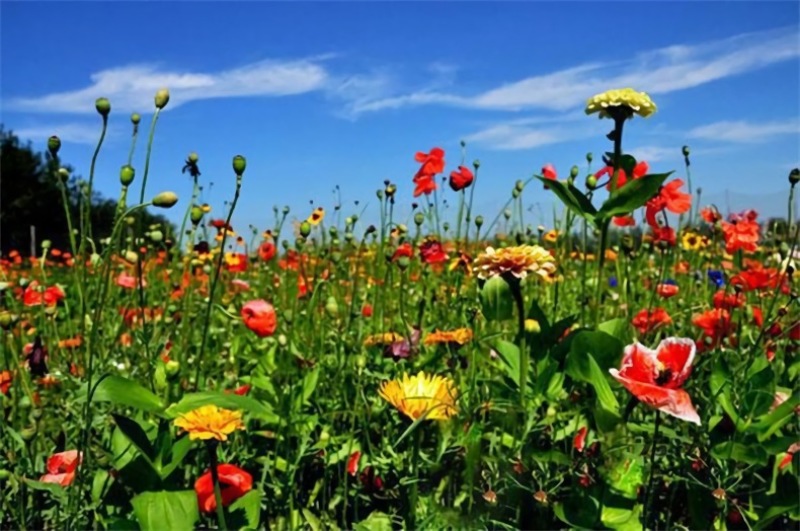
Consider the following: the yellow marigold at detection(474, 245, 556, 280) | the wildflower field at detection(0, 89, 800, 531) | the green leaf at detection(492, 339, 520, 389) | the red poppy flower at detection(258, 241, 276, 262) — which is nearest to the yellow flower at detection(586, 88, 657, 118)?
the wildflower field at detection(0, 89, 800, 531)

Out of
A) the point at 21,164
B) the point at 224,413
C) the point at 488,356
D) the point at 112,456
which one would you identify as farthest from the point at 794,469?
the point at 21,164

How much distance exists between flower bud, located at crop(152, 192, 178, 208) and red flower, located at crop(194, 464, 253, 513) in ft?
1.28

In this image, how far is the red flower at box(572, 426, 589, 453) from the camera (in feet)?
3.91

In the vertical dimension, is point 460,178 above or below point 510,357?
above

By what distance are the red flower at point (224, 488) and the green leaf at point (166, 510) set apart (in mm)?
54

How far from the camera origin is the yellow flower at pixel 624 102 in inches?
47.1

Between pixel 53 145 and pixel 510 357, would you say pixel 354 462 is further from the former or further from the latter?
pixel 53 145

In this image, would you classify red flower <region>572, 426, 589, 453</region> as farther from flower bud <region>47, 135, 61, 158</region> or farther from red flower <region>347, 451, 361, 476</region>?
flower bud <region>47, 135, 61, 158</region>

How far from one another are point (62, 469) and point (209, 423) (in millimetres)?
346

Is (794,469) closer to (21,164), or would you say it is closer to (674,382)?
(674,382)

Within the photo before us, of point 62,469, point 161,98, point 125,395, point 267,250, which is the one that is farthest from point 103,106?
point 267,250

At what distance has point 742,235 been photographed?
168 cm

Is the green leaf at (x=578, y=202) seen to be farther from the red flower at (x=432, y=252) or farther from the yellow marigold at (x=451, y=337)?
the red flower at (x=432, y=252)

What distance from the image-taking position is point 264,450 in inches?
53.1
